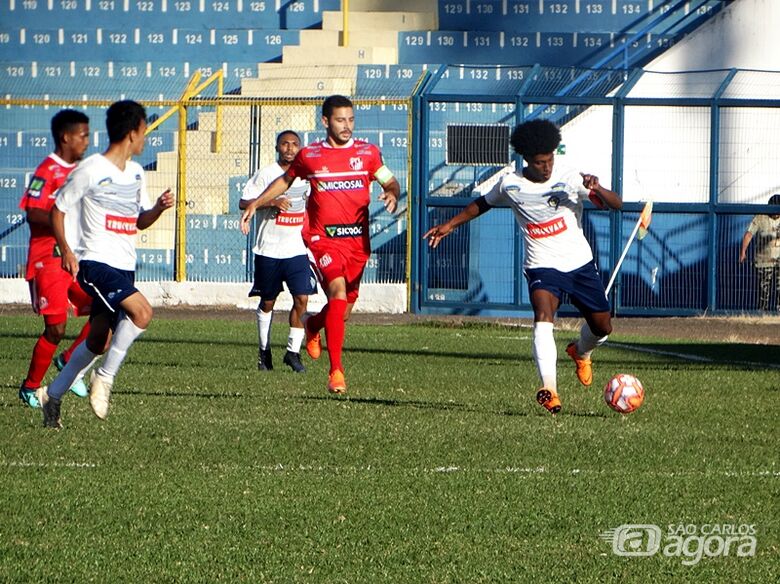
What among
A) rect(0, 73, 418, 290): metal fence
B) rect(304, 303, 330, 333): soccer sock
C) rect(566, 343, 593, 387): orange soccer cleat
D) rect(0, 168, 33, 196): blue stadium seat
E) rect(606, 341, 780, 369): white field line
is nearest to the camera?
rect(566, 343, 593, 387): orange soccer cleat

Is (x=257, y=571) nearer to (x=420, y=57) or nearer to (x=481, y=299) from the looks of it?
(x=481, y=299)

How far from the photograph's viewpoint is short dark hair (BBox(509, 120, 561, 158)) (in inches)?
373

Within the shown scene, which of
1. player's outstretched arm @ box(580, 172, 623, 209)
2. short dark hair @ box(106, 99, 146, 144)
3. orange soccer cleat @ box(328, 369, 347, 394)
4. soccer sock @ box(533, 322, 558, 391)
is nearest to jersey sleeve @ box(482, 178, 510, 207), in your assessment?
player's outstretched arm @ box(580, 172, 623, 209)

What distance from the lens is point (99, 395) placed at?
27.1 ft

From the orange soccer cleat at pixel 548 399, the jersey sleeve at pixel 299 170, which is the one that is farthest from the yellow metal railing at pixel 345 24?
the orange soccer cleat at pixel 548 399

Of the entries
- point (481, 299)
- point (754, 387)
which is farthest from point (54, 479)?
point (481, 299)

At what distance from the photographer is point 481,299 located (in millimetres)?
21938

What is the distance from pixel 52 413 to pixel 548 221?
139 inches

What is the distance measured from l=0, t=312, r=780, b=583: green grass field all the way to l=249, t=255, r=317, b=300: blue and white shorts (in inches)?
62.3

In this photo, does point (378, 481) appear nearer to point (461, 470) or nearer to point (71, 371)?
point (461, 470)

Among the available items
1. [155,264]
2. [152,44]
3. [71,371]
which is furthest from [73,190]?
[152,44]

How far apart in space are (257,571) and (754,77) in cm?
2044

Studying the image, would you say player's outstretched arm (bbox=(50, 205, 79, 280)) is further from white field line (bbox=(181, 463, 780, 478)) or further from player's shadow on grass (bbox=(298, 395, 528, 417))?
player's shadow on grass (bbox=(298, 395, 528, 417))

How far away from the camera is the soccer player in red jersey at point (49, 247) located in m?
9.54
